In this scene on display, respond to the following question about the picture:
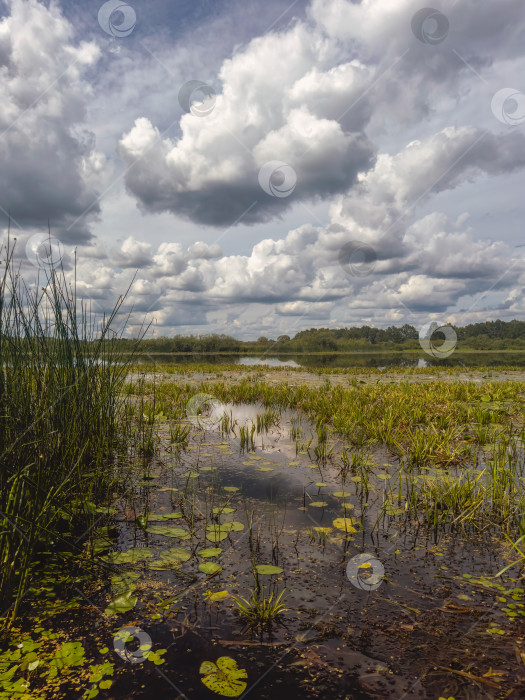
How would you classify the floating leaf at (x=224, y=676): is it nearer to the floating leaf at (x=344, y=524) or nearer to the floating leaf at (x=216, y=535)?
the floating leaf at (x=216, y=535)

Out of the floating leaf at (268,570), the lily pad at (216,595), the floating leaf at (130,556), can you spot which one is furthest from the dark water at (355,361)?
the lily pad at (216,595)

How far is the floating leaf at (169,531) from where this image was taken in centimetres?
329

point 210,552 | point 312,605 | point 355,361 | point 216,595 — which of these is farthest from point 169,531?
point 355,361

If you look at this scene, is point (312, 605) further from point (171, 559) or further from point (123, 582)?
point (123, 582)

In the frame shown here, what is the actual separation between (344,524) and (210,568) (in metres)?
1.32

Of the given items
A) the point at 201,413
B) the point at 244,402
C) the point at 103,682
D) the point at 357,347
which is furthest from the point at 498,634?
the point at 357,347

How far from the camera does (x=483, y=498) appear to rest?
3699 mm

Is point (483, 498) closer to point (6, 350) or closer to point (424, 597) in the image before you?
point (424, 597)

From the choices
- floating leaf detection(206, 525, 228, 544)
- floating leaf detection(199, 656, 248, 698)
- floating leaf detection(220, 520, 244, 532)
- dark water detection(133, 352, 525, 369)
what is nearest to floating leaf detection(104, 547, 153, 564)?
floating leaf detection(206, 525, 228, 544)

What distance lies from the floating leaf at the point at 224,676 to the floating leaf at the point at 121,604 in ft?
2.09

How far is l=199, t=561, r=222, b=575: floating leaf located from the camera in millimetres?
2756

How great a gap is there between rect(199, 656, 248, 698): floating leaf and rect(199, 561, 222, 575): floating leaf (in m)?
0.75

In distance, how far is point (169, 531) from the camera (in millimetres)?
3348

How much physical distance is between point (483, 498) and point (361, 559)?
5.09 ft
